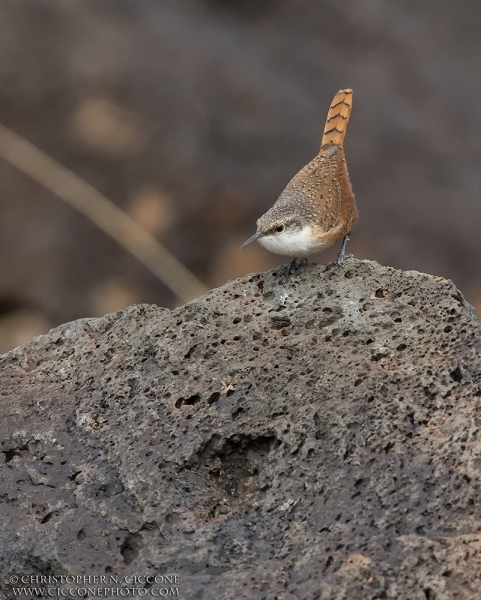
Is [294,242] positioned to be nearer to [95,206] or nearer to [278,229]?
[278,229]

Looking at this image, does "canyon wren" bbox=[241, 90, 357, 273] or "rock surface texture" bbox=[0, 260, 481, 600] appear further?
"canyon wren" bbox=[241, 90, 357, 273]

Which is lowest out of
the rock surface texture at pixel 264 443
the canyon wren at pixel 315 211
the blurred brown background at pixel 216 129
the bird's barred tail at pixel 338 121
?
the rock surface texture at pixel 264 443

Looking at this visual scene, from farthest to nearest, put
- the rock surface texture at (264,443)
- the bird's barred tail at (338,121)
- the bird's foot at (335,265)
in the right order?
the bird's barred tail at (338,121)
the bird's foot at (335,265)
the rock surface texture at (264,443)

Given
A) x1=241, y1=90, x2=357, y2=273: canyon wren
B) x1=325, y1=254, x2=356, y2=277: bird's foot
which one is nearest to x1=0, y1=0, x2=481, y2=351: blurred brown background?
x1=241, y1=90, x2=357, y2=273: canyon wren

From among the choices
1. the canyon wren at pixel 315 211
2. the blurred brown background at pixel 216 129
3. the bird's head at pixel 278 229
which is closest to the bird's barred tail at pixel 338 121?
the canyon wren at pixel 315 211

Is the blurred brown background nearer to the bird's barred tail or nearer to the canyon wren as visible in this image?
the bird's barred tail

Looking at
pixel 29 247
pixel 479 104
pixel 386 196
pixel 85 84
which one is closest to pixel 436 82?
pixel 479 104

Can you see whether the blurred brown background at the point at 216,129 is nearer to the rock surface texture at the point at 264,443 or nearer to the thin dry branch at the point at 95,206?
the thin dry branch at the point at 95,206
